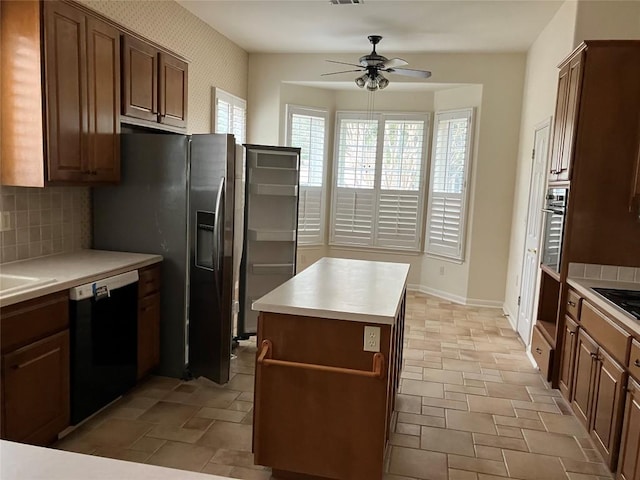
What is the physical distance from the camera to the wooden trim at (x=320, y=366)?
2246mm

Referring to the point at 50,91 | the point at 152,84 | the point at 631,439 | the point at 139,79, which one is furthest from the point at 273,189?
the point at 631,439

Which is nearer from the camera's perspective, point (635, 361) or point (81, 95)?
point (635, 361)

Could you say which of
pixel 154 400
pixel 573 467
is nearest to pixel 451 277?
pixel 573 467

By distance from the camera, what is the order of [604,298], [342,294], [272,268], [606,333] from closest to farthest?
[342,294] → [606,333] → [604,298] → [272,268]

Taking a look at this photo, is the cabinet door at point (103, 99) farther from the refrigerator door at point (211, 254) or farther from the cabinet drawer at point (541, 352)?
the cabinet drawer at point (541, 352)

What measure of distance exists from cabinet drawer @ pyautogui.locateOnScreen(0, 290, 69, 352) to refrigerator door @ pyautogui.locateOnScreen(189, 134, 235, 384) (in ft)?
3.29

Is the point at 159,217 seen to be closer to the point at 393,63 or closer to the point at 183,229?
the point at 183,229

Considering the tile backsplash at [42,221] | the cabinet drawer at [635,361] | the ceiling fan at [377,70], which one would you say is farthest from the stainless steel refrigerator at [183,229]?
the cabinet drawer at [635,361]

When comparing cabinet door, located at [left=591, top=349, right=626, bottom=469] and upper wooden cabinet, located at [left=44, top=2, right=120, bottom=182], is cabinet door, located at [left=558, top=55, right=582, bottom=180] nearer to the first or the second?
cabinet door, located at [left=591, top=349, right=626, bottom=469]

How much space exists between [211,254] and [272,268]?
127 cm

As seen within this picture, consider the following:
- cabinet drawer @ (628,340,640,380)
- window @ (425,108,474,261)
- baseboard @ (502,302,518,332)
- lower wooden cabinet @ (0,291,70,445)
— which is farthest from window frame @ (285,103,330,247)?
cabinet drawer @ (628,340,640,380)

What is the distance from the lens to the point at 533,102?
17.2ft

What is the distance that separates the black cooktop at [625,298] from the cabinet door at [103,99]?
10.8 feet

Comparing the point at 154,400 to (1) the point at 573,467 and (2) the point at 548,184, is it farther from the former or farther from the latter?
(2) the point at 548,184
